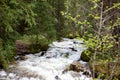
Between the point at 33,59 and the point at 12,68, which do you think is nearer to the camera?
the point at 12,68

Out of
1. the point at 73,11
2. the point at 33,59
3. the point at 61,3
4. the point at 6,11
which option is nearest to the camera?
the point at 6,11

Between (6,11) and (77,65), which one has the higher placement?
(6,11)

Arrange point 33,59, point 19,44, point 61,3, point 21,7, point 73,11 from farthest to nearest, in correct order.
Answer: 1. point 73,11
2. point 61,3
3. point 19,44
4. point 33,59
5. point 21,7

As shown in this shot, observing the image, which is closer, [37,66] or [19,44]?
[37,66]

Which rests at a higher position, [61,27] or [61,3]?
[61,3]

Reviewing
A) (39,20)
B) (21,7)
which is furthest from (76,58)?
(21,7)

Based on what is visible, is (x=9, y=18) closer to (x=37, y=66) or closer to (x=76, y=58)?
(x=37, y=66)

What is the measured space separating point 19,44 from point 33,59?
2919 mm

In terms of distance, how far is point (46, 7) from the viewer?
1588 cm

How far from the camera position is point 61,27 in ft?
74.7

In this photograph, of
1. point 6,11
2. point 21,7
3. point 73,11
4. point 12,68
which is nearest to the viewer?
point 6,11

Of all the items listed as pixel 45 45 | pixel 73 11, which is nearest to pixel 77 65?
pixel 45 45

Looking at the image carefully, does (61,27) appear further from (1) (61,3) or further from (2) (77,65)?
(2) (77,65)

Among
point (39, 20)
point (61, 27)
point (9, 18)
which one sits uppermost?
point (9, 18)
